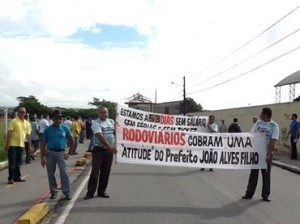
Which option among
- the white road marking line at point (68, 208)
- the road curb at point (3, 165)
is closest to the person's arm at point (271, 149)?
the white road marking line at point (68, 208)

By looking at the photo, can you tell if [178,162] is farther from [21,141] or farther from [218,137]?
[21,141]

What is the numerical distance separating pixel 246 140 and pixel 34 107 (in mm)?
89467

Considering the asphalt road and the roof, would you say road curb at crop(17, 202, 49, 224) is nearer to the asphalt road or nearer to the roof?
the asphalt road

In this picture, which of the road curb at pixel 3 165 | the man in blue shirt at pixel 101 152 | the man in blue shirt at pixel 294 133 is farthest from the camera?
the man in blue shirt at pixel 294 133

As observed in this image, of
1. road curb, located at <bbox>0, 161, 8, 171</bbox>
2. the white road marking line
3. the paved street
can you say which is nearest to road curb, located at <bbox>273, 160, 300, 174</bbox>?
the paved street

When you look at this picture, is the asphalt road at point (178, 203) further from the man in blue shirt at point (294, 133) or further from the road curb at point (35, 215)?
the man in blue shirt at point (294, 133)

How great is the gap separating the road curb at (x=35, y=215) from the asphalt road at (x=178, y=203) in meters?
0.13

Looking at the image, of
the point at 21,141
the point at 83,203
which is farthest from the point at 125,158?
the point at 21,141

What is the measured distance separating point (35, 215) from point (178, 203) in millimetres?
3006

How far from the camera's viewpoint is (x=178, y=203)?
10312 mm

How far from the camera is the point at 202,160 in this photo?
11.7 metres

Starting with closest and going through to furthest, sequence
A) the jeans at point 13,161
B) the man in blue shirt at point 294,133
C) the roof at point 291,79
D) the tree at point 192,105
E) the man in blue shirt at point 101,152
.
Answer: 1. the man in blue shirt at point 101,152
2. the jeans at point 13,161
3. the man in blue shirt at point 294,133
4. the roof at point 291,79
5. the tree at point 192,105

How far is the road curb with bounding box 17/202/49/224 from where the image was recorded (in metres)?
8.03

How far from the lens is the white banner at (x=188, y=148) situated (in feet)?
37.5
